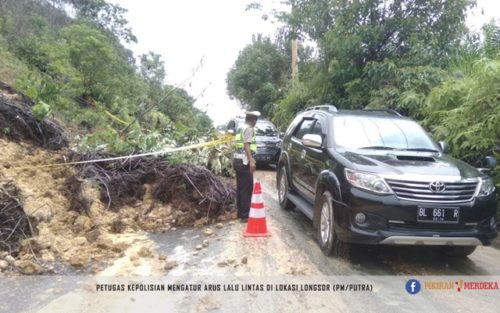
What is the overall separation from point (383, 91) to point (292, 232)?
19.2ft

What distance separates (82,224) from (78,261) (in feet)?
3.75

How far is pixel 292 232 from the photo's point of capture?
6.93 meters

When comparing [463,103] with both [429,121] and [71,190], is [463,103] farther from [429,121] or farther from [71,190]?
[71,190]

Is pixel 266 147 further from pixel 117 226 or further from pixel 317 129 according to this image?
pixel 117 226

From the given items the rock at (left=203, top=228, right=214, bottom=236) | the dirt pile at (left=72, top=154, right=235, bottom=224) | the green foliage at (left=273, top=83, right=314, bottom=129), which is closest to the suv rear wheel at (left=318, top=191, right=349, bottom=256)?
the rock at (left=203, top=228, right=214, bottom=236)

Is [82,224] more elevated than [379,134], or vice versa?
[379,134]

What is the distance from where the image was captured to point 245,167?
7.38 meters

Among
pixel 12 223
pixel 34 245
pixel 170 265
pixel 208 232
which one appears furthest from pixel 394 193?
pixel 12 223

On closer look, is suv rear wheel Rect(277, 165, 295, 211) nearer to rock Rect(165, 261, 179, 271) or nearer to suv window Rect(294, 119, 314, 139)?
suv window Rect(294, 119, 314, 139)

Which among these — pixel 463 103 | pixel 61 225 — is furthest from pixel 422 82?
pixel 61 225

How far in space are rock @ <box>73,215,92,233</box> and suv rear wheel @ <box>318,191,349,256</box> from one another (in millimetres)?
3095

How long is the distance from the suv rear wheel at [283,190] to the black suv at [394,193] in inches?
74.5

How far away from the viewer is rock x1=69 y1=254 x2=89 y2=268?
5.25m

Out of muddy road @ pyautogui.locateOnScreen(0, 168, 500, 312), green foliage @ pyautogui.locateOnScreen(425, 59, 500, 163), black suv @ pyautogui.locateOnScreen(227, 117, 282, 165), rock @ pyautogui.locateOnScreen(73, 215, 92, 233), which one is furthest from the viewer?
black suv @ pyautogui.locateOnScreen(227, 117, 282, 165)
